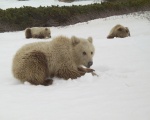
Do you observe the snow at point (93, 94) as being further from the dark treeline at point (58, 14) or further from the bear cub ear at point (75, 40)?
the dark treeline at point (58, 14)

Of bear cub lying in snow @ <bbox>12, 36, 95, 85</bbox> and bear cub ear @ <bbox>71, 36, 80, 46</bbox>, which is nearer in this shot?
bear cub lying in snow @ <bbox>12, 36, 95, 85</bbox>

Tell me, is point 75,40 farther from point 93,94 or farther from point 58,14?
point 58,14

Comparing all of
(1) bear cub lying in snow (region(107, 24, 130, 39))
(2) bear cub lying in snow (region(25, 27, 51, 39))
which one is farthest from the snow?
(2) bear cub lying in snow (region(25, 27, 51, 39))

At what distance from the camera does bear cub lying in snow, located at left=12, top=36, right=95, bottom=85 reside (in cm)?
650

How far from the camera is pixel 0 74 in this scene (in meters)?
7.61

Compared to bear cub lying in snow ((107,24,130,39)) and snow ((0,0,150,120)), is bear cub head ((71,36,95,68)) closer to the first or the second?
snow ((0,0,150,120))

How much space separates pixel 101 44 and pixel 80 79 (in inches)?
169

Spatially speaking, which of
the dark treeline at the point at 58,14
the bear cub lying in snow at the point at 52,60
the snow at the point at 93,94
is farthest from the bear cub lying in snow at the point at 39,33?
the bear cub lying in snow at the point at 52,60

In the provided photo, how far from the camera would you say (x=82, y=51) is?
274 inches

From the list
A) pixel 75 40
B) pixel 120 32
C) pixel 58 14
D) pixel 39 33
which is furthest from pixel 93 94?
pixel 58 14

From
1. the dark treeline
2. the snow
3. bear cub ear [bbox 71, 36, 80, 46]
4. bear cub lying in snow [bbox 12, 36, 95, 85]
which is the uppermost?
the dark treeline

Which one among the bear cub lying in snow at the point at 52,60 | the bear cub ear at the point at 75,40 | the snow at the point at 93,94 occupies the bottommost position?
the snow at the point at 93,94

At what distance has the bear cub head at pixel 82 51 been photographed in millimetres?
6910

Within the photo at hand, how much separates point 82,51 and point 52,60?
656mm
